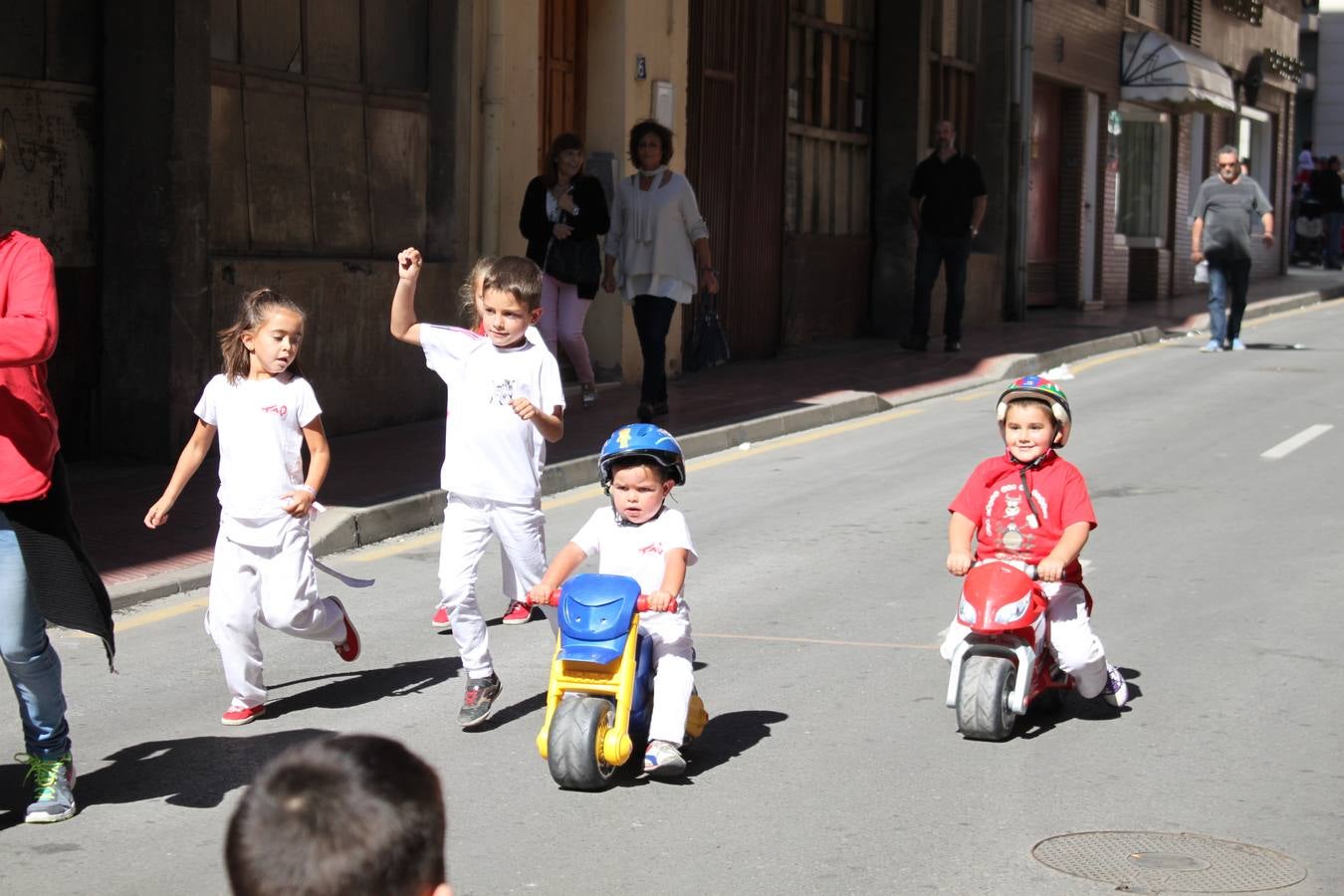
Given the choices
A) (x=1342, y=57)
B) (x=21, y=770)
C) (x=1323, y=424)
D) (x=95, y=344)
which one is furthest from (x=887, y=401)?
(x=1342, y=57)

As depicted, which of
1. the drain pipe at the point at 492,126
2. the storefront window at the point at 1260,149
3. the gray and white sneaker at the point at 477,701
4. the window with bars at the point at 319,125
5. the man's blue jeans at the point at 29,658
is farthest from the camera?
the storefront window at the point at 1260,149

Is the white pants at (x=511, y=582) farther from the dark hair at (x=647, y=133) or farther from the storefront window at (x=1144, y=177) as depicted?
the storefront window at (x=1144, y=177)

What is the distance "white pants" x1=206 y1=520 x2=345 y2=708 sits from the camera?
20.6 ft

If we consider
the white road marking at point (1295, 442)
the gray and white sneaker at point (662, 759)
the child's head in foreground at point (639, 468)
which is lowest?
the gray and white sneaker at point (662, 759)

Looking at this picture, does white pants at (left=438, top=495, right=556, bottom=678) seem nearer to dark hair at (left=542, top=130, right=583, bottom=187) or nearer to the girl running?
the girl running

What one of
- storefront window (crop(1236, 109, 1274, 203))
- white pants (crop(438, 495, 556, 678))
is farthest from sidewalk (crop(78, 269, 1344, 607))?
storefront window (crop(1236, 109, 1274, 203))

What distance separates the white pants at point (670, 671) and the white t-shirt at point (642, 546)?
3.6 inches

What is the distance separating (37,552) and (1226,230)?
16.4 m

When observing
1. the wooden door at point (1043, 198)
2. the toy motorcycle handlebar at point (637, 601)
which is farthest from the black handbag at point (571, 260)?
the wooden door at point (1043, 198)

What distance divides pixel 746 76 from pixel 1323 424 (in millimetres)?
6599

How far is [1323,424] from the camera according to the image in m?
13.9

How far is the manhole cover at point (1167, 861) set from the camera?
15.6 feet

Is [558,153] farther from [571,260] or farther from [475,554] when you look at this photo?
[475,554]

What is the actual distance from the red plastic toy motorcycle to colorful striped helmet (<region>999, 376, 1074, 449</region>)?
0.49 meters
